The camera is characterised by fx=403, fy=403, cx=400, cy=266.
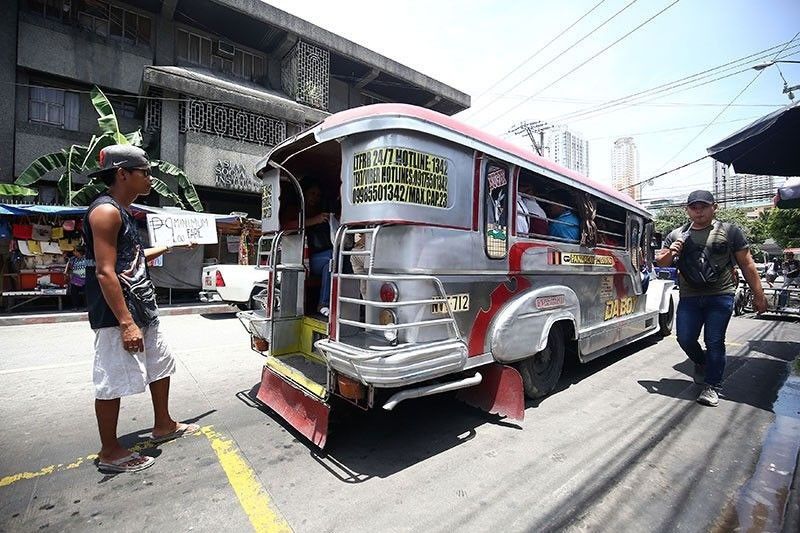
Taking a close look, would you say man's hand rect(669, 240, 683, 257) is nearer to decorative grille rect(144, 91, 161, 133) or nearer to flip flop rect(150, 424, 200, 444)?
flip flop rect(150, 424, 200, 444)

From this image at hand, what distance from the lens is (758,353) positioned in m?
6.36

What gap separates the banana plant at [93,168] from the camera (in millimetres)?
11000

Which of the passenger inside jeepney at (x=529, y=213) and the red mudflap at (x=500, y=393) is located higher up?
the passenger inside jeepney at (x=529, y=213)

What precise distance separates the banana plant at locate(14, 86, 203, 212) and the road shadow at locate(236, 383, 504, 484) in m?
10.2

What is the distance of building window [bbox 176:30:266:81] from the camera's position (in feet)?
48.5

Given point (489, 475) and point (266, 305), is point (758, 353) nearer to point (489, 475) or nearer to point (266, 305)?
point (489, 475)

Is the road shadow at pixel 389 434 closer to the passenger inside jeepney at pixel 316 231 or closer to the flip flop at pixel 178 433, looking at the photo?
the flip flop at pixel 178 433

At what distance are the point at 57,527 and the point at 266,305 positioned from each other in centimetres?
221

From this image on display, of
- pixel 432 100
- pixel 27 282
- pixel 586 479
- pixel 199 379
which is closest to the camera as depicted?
pixel 586 479

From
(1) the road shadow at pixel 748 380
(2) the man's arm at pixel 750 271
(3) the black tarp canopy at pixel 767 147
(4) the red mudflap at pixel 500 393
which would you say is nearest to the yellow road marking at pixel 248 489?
(4) the red mudflap at pixel 500 393

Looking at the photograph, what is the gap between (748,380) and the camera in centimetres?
493

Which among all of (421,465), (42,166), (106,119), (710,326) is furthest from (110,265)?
(106,119)

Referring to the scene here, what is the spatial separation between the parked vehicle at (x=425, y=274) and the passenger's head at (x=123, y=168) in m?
1.12

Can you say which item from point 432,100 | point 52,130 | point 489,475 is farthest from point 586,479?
point 432,100
